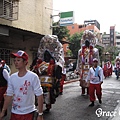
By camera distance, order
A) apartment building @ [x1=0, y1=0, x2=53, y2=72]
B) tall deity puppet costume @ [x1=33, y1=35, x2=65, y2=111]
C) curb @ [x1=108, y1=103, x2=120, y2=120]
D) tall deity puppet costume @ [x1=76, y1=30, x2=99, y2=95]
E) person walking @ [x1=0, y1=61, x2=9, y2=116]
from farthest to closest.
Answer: apartment building @ [x1=0, y1=0, x2=53, y2=72]
tall deity puppet costume @ [x1=76, y1=30, x2=99, y2=95]
tall deity puppet costume @ [x1=33, y1=35, x2=65, y2=111]
curb @ [x1=108, y1=103, x2=120, y2=120]
person walking @ [x1=0, y1=61, x2=9, y2=116]

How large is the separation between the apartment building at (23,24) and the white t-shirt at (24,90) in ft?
20.0

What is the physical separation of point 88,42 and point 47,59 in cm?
312

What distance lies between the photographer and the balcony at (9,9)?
36.0ft

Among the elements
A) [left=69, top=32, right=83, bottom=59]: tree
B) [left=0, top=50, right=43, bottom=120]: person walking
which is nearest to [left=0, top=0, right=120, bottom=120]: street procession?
[left=0, top=50, right=43, bottom=120]: person walking

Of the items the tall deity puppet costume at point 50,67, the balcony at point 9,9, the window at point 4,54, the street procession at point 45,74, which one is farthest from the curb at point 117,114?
the balcony at point 9,9

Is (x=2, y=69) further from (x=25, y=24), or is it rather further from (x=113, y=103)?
(x=25, y=24)

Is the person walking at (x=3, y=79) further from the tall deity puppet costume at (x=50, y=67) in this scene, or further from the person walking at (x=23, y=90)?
the person walking at (x=23, y=90)

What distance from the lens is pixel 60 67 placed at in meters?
5.68

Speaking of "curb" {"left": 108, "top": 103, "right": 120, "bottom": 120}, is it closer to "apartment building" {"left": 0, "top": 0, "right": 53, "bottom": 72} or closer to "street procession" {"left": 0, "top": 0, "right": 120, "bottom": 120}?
"street procession" {"left": 0, "top": 0, "right": 120, "bottom": 120}

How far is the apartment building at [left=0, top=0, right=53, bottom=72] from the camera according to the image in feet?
35.7

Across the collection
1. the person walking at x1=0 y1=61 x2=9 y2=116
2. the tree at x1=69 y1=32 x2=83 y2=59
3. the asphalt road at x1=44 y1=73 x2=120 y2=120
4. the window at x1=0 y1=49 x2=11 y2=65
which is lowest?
the asphalt road at x1=44 y1=73 x2=120 y2=120

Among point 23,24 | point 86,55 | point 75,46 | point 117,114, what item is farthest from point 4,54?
point 75,46

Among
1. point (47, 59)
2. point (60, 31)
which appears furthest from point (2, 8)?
point (60, 31)

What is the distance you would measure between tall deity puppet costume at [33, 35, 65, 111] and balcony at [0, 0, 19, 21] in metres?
5.47
